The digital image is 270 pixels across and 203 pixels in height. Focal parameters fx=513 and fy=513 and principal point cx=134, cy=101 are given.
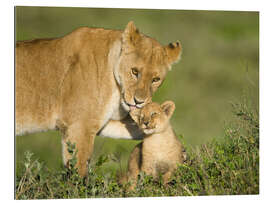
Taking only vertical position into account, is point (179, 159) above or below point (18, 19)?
below

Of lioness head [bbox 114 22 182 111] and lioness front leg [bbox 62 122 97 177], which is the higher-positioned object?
lioness head [bbox 114 22 182 111]

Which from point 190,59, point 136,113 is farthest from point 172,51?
point 190,59

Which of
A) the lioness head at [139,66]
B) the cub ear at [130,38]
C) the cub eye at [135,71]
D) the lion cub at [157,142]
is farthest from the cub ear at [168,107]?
the cub ear at [130,38]

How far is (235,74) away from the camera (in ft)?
26.6

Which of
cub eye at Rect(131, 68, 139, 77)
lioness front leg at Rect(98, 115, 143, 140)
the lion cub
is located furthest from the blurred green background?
cub eye at Rect(131, 68, 139, 77)

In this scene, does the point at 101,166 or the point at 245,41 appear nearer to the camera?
the point at 101,166

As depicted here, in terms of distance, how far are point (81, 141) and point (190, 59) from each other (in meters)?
4.75

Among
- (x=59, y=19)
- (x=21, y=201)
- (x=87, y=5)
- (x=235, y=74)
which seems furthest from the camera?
(x=235, y=74)

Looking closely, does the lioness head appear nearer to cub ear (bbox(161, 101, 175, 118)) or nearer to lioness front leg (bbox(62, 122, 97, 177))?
cub ear (bbox(161, 101, 175, 118))

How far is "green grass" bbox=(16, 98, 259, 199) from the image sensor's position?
4.63 m

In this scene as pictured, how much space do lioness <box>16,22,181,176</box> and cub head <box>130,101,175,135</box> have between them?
0.25ft
